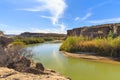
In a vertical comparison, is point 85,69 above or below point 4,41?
below

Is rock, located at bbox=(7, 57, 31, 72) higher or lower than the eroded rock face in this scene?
lower

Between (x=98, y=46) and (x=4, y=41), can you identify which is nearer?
(x=4, y=41)

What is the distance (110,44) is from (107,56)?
1.42 meters

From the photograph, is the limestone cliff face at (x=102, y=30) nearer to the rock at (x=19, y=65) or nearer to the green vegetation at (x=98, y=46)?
the green vegetation at (x=98, y=46)

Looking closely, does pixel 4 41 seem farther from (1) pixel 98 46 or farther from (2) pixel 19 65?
(1) pixel 98 46

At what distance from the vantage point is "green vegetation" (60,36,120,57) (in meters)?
22.7

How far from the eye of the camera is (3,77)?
676cm

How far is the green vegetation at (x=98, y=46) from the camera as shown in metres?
22.7

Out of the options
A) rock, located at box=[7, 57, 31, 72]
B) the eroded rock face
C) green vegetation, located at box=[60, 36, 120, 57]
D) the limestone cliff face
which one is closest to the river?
the eroded rock face

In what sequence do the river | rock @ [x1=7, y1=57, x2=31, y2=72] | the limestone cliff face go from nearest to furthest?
rock @ [x1=7, y1=57, x2=31, y2=72] < the river < the limestone cliff face

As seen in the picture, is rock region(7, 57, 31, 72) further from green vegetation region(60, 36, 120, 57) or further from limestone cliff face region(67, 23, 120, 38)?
limestone cliff face region(67, 23, 120, 38)

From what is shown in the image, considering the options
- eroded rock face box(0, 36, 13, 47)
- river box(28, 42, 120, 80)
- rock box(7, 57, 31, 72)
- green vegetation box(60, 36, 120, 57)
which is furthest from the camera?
green vegetation box(60, 36, 120, 57)

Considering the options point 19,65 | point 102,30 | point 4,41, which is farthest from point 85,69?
point 102,30

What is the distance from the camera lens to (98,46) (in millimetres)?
24969
